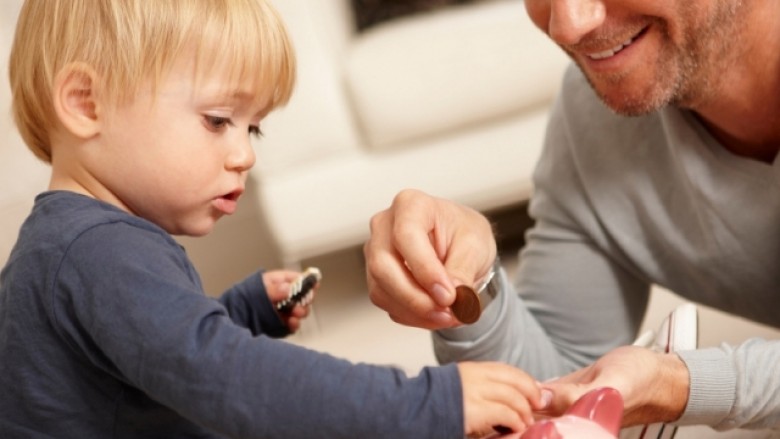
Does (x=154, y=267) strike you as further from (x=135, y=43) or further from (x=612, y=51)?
(x=612, y=51)

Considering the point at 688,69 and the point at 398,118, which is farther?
the point at 398,118

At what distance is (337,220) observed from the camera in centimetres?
204

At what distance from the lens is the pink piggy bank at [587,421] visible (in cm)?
70

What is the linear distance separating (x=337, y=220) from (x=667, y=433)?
3.66 feet

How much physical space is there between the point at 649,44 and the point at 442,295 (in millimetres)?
432

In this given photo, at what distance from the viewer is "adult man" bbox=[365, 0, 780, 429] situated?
0.95 metres

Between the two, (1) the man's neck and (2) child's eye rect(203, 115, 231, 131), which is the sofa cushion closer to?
(1) the man's neck

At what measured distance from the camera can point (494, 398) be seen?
73 centimetres

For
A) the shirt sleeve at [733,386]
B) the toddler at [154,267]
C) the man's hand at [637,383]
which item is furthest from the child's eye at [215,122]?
the shirt sleeve at [733,386]

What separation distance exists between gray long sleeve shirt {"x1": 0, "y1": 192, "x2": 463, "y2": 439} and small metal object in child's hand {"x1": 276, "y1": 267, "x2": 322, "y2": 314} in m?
0.24

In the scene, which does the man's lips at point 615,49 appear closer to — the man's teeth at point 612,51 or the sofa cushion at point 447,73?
the man's teeth at point 612,51

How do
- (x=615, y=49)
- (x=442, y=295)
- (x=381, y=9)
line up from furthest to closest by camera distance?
(x=381, y=9) < (x=615, y=49) < (x=442, y=295)

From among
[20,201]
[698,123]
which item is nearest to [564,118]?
[698,123]

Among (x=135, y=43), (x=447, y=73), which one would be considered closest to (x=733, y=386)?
(x=135, y=43)
